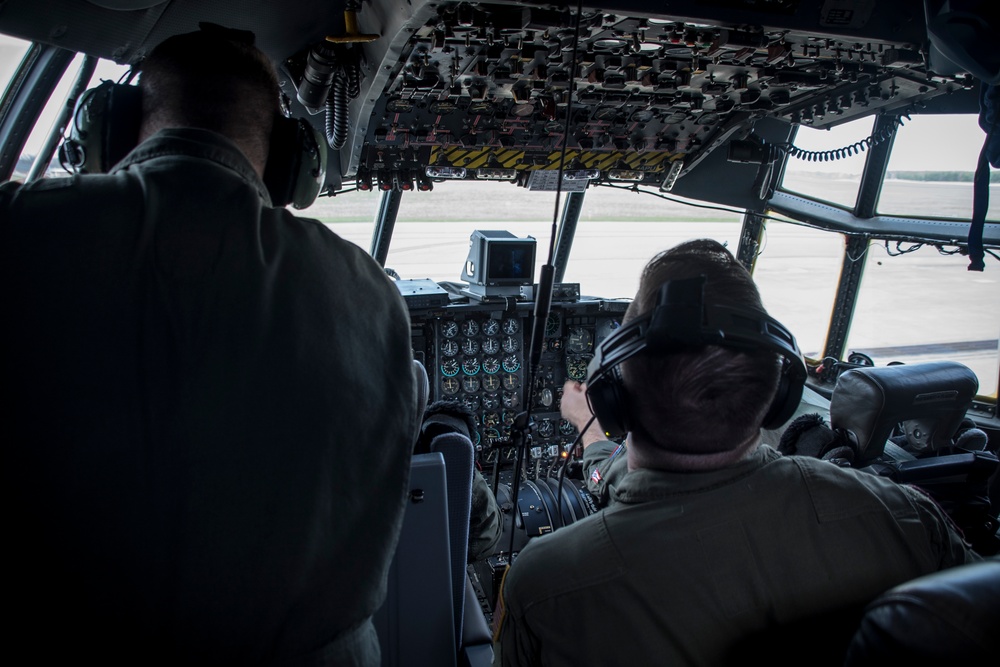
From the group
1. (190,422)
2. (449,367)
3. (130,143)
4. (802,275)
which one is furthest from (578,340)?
(190,422)

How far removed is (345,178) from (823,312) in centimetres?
322

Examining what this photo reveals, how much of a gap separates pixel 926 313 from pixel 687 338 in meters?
5.27

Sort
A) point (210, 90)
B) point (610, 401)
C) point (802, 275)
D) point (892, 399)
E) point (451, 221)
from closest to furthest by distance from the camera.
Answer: point (210, 90) < point (610, 401) < point (892, 399) < point (451, 221) < point (802, 275)

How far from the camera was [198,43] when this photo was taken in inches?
35.9

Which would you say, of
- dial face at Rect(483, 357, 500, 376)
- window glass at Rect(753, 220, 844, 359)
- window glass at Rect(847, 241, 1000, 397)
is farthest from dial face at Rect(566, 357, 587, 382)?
window glass at Rect(847, 241, 1000, 397)

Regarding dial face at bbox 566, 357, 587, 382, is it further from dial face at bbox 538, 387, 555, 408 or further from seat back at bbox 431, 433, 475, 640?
seat back at bbox 431, 433, 475, 640

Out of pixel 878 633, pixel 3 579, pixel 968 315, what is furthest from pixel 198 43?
pixel 968 315

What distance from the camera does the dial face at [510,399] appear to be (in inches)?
149

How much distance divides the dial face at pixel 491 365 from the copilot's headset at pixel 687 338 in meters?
2.64

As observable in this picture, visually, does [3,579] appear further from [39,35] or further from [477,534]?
[39,35]

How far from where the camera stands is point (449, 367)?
3.62 m

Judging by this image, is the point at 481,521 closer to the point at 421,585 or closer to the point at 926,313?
the point at 421,585

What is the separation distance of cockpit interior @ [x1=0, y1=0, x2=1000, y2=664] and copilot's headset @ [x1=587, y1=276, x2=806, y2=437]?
23cm

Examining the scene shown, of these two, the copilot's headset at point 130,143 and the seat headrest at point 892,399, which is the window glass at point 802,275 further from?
the copilot's headset at point 130,143
